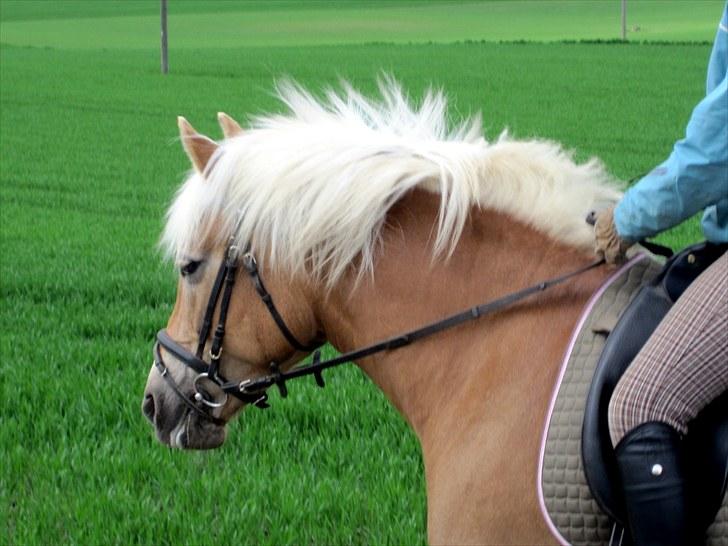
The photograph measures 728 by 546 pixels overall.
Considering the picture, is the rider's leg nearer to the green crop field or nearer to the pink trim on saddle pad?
the pink trim on saddle pad

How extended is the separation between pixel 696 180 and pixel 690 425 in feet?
1.76

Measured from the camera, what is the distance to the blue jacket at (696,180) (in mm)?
2512

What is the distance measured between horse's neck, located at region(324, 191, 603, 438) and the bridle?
0.09 ft

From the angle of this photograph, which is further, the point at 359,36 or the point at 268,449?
the point at 359,36

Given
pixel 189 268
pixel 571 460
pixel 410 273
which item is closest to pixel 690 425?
pixel 571 460

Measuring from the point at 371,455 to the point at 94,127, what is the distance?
67.4ft

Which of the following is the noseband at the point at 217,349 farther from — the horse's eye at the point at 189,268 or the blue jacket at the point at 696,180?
the blue jacket at the point at 696,180

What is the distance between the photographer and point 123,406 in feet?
22.3

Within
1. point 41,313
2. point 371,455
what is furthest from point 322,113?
point 41,313

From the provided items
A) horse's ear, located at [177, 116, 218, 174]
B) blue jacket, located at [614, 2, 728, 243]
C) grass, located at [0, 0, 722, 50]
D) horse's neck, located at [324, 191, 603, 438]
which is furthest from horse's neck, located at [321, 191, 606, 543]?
grass, located at [0, 0, 722, 50]

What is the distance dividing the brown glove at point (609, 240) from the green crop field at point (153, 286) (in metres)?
1.69

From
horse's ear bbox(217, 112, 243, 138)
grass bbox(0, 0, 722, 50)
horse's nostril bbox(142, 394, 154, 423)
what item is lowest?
horse's nostril bbox(142, 394, 154, 423)

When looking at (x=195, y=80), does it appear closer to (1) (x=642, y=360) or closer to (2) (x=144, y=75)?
(2) (x=144, y=75)

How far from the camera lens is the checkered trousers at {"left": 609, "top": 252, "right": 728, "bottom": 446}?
2.63 meters
